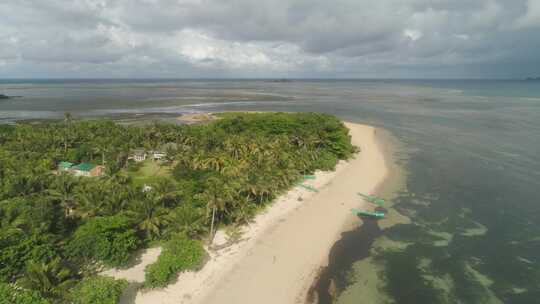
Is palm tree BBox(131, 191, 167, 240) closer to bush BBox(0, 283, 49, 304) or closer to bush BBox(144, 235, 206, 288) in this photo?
bush BBox(144, 235, 206, 288)

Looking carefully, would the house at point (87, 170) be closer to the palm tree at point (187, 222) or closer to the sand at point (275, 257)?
the palm tree at point (187, 222)

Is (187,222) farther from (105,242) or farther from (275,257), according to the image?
(275,257)

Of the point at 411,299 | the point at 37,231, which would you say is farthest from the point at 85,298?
the point at 411,299

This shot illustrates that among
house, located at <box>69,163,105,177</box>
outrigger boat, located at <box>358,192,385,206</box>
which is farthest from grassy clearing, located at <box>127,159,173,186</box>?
outrigger boat, located at <box>358,192,385,206</box>

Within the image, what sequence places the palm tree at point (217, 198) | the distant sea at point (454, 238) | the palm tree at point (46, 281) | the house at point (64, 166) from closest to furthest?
the palm tree at point (46, 281) → the distant sea at point (454, 238) → the palm tree at point (217, 198) → the house at point (64, 166)

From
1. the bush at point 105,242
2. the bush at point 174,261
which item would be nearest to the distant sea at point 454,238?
the bush at point 174,261

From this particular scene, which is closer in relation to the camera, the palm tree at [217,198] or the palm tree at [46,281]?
the palm tree at [46,281]

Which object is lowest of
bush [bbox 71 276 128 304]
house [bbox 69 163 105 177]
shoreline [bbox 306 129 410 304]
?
shoreline [bbox 306 129 410 304]
